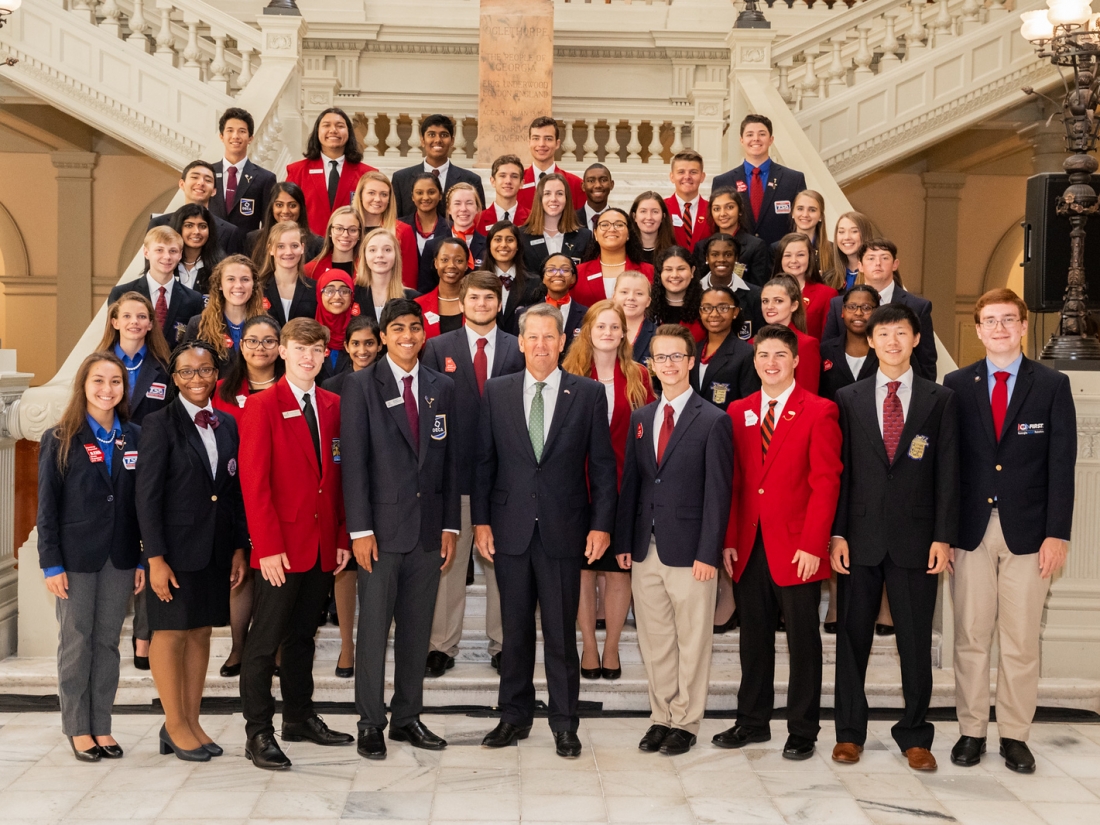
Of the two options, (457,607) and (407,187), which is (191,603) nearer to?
(457,607)

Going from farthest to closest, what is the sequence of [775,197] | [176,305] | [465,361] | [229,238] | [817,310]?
[775,197] → [229,238] → [817,310] → [176,305] → [465,361]

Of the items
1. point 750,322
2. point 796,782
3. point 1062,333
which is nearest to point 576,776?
point 796,782

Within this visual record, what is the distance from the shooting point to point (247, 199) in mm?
7246

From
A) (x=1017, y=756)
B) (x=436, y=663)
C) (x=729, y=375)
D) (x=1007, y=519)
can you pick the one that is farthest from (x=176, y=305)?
(x=1017, y=756)

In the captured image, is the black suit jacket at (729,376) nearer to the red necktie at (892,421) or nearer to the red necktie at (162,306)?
the red necktie at (892,421)

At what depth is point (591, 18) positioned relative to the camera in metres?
12.2

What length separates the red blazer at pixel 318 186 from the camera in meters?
7.52

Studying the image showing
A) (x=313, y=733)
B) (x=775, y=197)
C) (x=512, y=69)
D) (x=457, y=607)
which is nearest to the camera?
(x=313, y=733)

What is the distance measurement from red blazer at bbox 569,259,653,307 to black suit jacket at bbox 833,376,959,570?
1.95 m

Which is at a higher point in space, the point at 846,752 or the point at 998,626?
the point at 998,626

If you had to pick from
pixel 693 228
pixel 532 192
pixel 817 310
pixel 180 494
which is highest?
pixel 532 192

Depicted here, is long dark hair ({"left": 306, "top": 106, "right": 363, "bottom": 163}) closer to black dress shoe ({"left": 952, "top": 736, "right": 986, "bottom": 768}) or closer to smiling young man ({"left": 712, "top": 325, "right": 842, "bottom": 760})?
smiling young man ({"left": 712, "top": 325, "right": 842, "bottom": 760})

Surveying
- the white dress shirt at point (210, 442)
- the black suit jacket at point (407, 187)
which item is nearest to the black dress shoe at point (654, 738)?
the white dress shirt at point (210, 442)

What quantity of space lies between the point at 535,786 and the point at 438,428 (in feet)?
5.00
